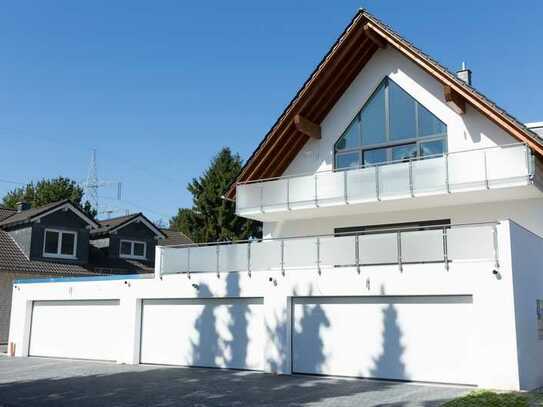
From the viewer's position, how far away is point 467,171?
17.1m

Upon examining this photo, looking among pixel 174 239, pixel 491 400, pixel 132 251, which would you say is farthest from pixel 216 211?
pixel 491 400

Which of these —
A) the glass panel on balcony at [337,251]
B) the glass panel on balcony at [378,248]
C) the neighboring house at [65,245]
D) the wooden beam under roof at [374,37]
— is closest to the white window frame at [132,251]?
the neighboring house at [65,245]

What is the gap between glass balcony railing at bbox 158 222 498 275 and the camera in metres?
14.5

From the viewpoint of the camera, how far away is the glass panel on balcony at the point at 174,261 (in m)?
18.9

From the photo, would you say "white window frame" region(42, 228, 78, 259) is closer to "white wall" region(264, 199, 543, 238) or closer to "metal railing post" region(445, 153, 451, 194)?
"white wall" region(264, 199, 543, 238)

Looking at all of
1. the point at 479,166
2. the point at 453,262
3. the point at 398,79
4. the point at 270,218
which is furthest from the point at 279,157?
the point at 453,262

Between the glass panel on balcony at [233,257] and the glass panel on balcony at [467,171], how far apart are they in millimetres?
6197

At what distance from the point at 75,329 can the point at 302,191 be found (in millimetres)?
9319

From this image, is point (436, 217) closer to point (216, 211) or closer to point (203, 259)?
point (203, 259)

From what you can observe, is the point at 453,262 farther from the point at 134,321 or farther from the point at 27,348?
the point at 27,348

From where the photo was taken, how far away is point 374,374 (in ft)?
50.3

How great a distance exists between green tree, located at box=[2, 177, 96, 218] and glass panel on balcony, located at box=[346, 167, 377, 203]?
4353 centimetres

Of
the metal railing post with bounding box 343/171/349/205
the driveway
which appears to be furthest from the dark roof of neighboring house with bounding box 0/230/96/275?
the metal railing post with bounding box 343/171/349/205

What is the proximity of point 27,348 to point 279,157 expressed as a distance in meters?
11.7
